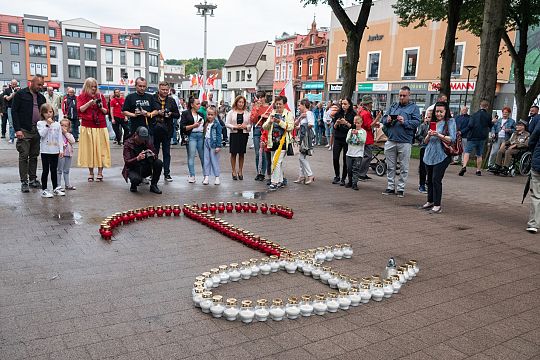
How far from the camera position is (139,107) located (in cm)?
999

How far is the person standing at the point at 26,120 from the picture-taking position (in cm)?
895

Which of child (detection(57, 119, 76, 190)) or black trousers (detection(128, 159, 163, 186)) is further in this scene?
black trousers (detection(128, 159, 163, 186))

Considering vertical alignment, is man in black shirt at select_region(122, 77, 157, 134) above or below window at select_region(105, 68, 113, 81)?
below

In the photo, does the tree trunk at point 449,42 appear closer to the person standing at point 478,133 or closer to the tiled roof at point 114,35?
the person standing at point 478,133

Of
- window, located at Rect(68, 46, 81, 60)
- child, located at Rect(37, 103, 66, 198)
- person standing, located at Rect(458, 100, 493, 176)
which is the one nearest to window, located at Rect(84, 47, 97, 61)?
window, located at Rect(68, 46, 81, 60)

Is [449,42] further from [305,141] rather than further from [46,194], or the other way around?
[46,194]

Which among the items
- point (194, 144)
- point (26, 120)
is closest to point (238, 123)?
point (194, 144)

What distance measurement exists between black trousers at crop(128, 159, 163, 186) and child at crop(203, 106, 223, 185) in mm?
1458

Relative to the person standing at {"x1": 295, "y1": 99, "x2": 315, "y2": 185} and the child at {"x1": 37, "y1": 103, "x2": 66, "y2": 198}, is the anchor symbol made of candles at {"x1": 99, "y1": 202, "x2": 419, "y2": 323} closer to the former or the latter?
the child at {"x1": 37, "y1": 103, "x2": 66, "y2": 198}

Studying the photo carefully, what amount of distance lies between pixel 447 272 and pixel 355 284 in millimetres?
1422

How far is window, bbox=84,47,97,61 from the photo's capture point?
74688mm

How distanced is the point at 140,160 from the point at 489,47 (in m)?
12.4

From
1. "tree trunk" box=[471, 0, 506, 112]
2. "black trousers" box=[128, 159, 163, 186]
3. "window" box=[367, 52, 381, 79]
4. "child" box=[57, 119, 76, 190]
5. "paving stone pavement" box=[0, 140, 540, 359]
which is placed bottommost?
"paving stone pavement" box=[0, 140, 540, 359]

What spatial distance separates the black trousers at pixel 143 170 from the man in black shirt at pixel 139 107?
0.99 m
